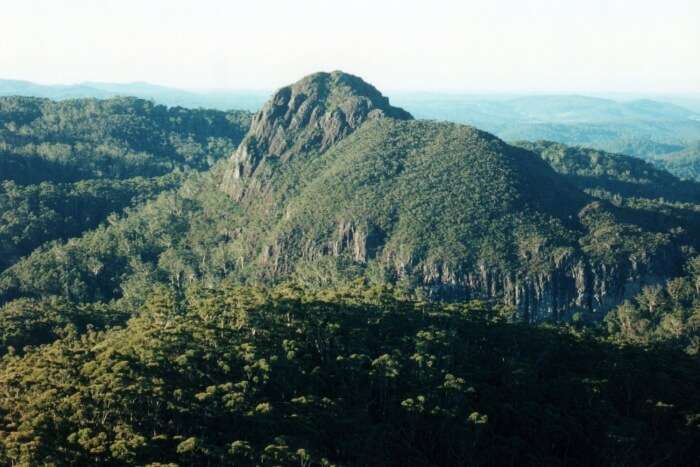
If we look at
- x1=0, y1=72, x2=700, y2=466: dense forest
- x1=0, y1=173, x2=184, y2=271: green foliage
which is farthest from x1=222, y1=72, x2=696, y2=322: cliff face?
x1=0, y1=173, x2=184, y2=271: green foliage

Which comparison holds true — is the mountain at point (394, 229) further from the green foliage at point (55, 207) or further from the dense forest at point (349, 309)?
the green foliage at point (55, 207)

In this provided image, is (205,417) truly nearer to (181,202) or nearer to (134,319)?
(134,319)

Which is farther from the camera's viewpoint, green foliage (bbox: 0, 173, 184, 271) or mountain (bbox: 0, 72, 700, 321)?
green foliage (bbox: 0, 173, 184, 271)

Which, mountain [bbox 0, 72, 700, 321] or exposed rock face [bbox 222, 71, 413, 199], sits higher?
exposed rock face [bbox 222, 71, 413, 199]

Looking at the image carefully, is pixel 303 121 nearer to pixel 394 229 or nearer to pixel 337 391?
pixel 394 229

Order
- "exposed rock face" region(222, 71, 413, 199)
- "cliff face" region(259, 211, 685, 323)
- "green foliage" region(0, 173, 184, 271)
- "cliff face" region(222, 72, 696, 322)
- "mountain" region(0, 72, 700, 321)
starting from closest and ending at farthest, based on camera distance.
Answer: "cliff face" region(259, 211, 685, 323) → "cliff face" region(222, 72, 696, 322) → "mountain" region(0, 72, 700, 321) → "green foliage" region(0, 173, 184, 271) → "exposed rock face" region(222, 71, 413, 199)

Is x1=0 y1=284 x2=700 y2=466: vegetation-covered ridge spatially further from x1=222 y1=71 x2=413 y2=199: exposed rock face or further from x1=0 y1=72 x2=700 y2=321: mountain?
x1=222 y1=71 x2=413 y2=199: exposed rock face

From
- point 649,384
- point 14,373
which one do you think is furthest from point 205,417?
point 649,384
